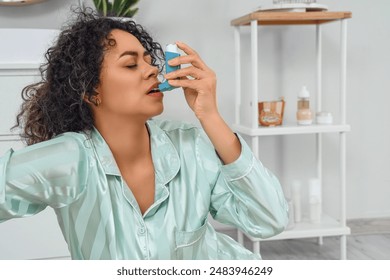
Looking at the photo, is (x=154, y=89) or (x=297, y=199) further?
(x=297, y=199)

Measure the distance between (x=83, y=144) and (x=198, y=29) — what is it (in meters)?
1.24

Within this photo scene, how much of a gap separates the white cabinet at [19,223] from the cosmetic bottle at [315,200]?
913 millimetres

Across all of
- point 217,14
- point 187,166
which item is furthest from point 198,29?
point 187,166

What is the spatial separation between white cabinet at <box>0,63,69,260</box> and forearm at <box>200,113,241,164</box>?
31.9 inches

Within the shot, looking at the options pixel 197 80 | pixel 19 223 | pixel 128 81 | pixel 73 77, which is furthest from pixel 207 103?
pixel 19 223

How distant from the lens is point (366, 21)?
2129 millimetres

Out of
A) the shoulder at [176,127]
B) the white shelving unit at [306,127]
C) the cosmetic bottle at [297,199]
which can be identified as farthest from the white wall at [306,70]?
the shoulder at [176,127]

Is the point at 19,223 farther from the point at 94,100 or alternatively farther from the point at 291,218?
the point at 291,218

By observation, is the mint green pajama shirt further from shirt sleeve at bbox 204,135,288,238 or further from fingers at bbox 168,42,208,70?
fingers at bbox 168,42,208,70

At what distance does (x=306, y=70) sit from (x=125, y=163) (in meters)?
1.36

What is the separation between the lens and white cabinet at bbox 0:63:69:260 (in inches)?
58.5

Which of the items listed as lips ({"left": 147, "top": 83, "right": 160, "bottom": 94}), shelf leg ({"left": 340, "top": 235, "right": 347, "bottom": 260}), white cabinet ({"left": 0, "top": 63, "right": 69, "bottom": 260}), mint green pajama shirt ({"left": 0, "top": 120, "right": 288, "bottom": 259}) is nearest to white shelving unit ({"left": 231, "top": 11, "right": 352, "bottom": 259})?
shelf leg ({"left": 340, "top": 235, "right": 347, "bottom": 260})

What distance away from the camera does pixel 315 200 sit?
1.93 metres
